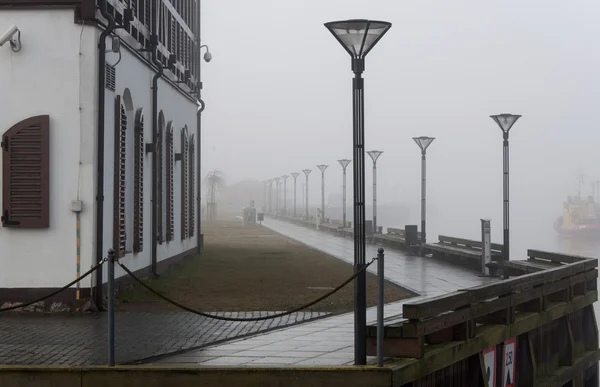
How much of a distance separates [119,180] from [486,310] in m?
8.85

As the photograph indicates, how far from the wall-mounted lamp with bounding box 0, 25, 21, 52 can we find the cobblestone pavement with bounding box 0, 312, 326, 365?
14.4 ft

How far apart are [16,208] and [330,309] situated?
5.40 m

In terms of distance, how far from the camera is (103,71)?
Result: 1761 centimetres

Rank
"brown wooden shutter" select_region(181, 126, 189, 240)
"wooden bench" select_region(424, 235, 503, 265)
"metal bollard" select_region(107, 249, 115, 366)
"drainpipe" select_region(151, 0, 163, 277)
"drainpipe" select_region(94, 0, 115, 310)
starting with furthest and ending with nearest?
"brown wooden shutter" select_region(181, 126, 189, 240) → "wooden bench" select_region(424, 235, 503, 265) → "drainpipe" select_region(151, 0, 163, 277) → "drainpipe" select_region(94, 0, 115, 310) → "metal bollard" select_region(107, 249, 115, 366)

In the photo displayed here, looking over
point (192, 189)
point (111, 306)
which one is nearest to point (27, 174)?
point (111, 306)

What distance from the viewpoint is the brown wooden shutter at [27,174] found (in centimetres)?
1741

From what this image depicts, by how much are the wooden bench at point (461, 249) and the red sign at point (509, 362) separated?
40.9 ft

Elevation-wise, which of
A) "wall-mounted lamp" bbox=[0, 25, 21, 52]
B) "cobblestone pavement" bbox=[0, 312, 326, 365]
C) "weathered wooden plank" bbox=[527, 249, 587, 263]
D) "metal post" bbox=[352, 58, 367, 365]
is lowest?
"cobblestone pavement" bbox=[0, 312, 326, 365]

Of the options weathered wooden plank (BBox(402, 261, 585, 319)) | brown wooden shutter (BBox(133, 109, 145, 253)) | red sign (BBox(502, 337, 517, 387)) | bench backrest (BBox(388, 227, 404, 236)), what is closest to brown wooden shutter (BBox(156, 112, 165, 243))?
brown wooden shutter (BBox(133, 109, 145, 253))

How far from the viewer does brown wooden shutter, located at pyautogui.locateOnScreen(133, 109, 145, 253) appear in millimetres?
21859

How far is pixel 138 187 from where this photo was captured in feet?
72.6

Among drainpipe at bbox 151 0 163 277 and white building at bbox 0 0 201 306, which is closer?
white building at bbox 0 0 201 306

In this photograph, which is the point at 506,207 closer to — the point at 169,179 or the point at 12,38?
the point at 169,179

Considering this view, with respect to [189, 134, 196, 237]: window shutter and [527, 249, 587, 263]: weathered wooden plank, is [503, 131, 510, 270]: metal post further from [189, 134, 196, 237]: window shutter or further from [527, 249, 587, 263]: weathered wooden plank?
[189, 134, 196, 237]: window shutter
